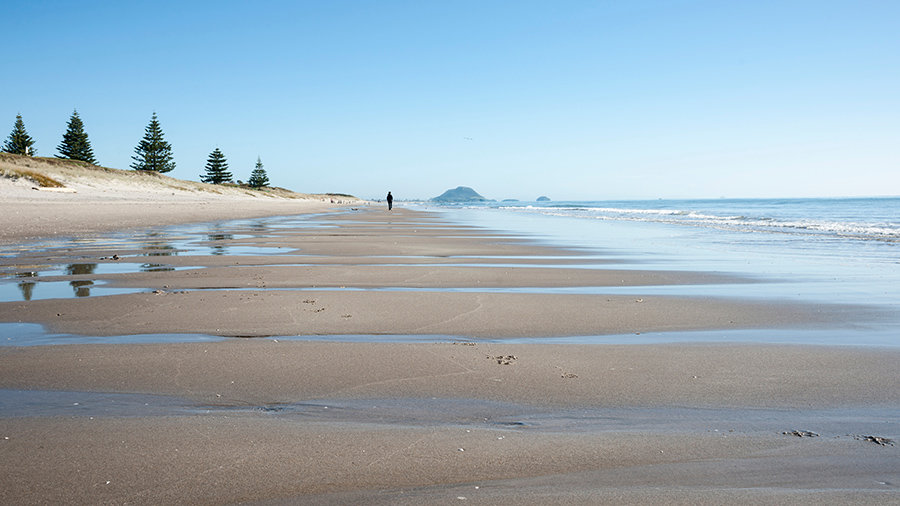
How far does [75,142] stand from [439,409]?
99.5 metres

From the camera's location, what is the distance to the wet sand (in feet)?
8.62

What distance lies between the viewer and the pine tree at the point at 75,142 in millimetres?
85625

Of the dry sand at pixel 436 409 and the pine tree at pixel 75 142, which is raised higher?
the pine tree at pixel 75 142

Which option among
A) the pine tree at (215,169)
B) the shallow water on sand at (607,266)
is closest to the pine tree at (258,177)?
the pine tree at (215,169)

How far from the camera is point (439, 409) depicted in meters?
3.60

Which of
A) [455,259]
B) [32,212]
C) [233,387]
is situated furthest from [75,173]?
[233,387]

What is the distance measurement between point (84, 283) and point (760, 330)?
8.33 m

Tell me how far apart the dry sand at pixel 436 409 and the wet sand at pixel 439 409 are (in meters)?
0.02

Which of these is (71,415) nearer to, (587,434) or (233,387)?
(233,387)

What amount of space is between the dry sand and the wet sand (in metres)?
0.02

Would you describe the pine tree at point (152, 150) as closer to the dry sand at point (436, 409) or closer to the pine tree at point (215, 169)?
the pine tree at point (215, 169)

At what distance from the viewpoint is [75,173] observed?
160ft

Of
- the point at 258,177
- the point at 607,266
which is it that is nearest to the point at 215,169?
the point at 258,177

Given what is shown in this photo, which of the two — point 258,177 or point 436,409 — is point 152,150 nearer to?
point 258,177
